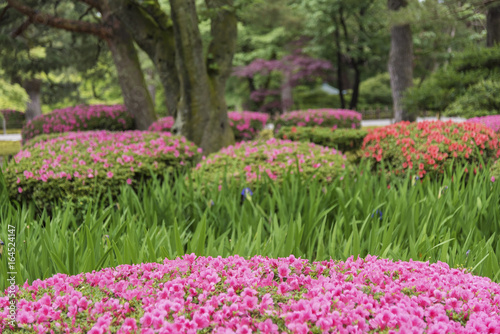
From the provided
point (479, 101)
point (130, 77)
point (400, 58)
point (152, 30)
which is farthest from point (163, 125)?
point (400, 58)

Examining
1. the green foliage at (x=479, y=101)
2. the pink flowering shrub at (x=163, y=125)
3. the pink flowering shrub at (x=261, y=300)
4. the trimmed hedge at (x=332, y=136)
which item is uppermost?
the green foliage at (x=479, y=101)

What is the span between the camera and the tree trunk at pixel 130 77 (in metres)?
11.1

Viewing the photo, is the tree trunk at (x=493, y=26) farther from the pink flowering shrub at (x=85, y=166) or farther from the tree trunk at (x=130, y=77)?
the tree trunk at (x=130, y=77)

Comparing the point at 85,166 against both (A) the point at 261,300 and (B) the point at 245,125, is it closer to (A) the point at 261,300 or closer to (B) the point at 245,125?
(A) the point at 261,300

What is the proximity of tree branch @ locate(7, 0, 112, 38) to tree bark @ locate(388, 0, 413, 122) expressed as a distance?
8.17 metres

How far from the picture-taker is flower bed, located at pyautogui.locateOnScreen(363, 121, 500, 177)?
4.95 m

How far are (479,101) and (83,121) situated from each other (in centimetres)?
1039

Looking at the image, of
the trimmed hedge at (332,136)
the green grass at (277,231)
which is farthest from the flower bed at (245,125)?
the green grass at (277,231)

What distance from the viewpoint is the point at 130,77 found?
37.7 feet

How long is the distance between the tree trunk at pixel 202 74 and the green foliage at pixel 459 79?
164 inches

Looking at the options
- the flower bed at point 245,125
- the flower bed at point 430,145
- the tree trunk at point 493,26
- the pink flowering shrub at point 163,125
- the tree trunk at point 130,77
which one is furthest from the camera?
the flower bed at point 245,125

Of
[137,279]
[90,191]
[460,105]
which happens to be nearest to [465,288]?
[137,279]

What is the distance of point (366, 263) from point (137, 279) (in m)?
1.01

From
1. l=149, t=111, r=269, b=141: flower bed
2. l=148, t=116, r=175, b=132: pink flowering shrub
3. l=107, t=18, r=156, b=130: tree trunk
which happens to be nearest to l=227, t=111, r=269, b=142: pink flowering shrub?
l=149, t=111, r=269, b=141: flower bed
